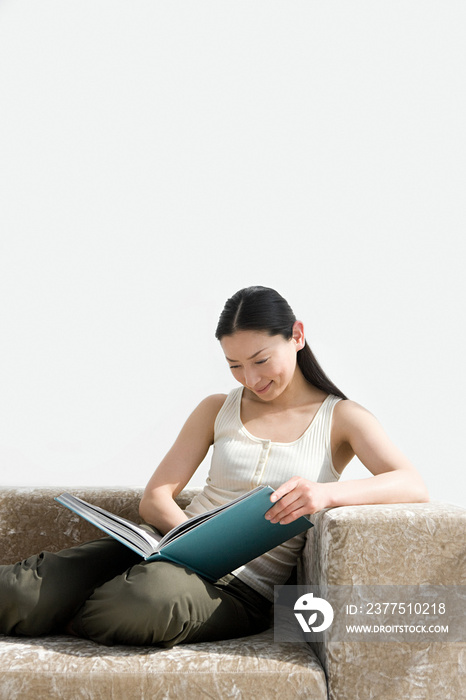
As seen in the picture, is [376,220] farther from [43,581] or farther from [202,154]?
[43,581]

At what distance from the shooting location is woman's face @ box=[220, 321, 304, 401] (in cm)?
147

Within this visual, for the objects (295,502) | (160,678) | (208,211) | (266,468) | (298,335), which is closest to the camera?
(160,678)

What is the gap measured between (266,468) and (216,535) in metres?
0.34

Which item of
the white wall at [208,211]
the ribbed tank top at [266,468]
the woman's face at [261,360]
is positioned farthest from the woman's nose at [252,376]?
the white wall at [208,211]

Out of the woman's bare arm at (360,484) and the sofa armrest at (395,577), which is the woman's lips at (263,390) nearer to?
the woman's bare arm at (360,484)

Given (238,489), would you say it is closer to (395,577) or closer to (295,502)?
(295,502)

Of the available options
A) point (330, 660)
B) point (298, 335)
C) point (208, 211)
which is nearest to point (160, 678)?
point (330, 660)

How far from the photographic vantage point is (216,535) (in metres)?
1.13

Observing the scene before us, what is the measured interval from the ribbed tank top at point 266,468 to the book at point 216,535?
151 millimetres

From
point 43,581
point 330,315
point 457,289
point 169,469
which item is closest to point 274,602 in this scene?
point 169,469

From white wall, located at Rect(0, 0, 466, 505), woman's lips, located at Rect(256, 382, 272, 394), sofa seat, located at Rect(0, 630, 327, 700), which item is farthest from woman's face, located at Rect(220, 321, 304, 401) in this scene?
white wall, located at Rect(0, 0, 466, 505)

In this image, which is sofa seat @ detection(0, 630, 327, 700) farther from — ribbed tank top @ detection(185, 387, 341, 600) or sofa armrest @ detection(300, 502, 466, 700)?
ribbed tank top @ detection(185, 387, 341, 600)

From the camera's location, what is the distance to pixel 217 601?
1196 millimetres

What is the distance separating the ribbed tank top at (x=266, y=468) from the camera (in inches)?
54.9
